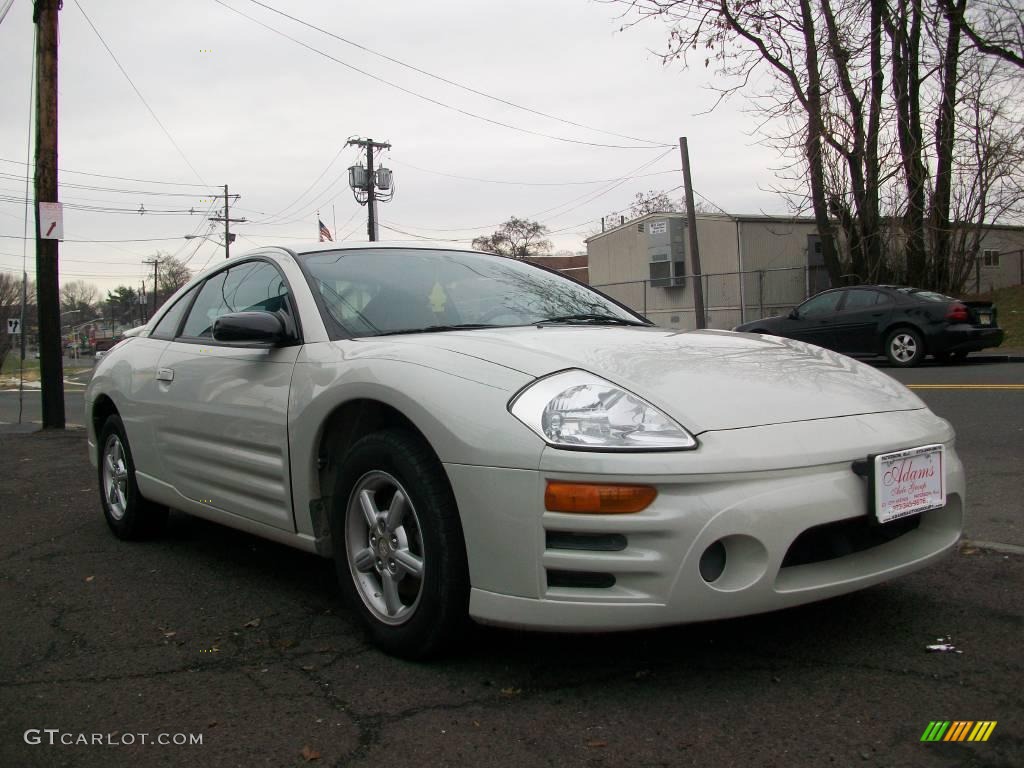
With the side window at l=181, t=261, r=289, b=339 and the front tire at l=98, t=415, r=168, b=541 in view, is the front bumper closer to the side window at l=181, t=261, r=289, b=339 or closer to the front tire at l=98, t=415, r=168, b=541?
the side window at l=181, t=261, r=289, b=339

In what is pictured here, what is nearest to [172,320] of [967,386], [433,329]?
[433,329]

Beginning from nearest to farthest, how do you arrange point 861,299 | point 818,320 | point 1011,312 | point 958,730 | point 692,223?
point 958,730
point 861,299
point 818,320
point 1011,312
point 692,223

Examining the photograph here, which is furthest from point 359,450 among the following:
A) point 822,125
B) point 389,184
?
point 389,184

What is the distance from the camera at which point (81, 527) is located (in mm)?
5082

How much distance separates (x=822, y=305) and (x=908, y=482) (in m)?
13.2

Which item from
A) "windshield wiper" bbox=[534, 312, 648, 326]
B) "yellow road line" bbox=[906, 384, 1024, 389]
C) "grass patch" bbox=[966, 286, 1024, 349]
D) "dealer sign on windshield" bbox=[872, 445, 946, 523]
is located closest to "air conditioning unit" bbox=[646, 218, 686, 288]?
"grass patch" bbox=[966, 286, 1024, 349]

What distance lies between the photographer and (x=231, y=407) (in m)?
3.61

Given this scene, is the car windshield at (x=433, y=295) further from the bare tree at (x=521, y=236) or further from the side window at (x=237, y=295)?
the bare tree at (x=521, y=236)

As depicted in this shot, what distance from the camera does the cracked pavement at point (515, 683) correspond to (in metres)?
2.24

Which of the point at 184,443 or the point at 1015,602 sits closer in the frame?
the point at 1015,602

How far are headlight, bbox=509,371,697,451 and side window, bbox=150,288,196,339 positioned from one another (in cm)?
265

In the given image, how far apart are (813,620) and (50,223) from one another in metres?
11.2

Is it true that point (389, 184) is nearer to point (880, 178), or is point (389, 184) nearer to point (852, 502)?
point (880, 178)

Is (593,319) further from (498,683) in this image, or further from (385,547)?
(498,683)
